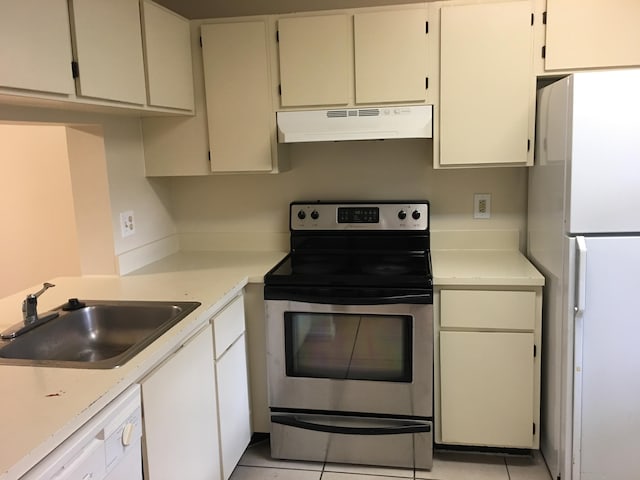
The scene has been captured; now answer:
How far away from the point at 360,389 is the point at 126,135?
158cm

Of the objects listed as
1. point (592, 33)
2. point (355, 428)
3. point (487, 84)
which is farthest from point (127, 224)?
point (592, 33)

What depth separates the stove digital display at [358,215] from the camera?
274 cm

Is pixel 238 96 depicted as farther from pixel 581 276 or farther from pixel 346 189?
pixel 581 276

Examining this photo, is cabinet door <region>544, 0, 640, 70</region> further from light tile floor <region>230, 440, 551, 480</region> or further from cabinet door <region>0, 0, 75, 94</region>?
cabinet door <region>0, 0, 75, 94</region>

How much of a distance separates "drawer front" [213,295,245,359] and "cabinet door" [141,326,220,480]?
0.07m

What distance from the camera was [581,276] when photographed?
1969mm

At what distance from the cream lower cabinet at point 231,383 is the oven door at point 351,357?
125 mm

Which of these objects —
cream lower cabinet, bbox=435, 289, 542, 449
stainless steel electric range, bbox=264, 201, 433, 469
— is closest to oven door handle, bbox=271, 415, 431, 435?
stainless steel electric range, bbox=264, 201, 433, 469

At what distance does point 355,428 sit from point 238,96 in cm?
160

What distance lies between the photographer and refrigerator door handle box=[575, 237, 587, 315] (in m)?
1.95

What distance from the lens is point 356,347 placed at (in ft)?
7.70

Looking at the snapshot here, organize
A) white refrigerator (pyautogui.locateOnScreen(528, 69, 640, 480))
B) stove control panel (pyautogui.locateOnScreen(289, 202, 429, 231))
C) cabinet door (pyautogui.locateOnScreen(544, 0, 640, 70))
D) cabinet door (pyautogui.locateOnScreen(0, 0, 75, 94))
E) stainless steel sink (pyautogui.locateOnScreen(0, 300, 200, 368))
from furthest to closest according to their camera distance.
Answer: stove control panel (pyautogui.locateOnScreen(289, 202, 429, 231))
cabinet door (pyautogui.locateOnScreen(544, 0, 640, 70))
white refrigerator (pyautogui.locateOnScreen(528, 69, 640, 480))
stainless steel sink (pyautogui.locateOnScreen(0, 300, 200, 368))
cabinet door (pyautogui.locateOnScreen(0, 0, 75, 94))

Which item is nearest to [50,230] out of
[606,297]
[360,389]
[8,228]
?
[8,228]

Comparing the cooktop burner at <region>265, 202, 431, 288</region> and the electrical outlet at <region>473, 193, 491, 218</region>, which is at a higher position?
the electrical outlet at <region>473, 193, 491, 218</region>
